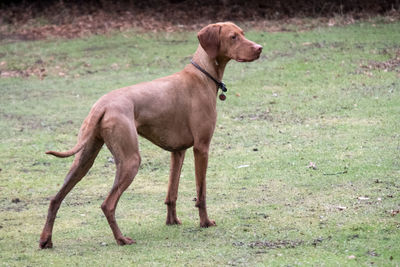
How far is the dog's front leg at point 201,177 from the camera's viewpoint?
701cm

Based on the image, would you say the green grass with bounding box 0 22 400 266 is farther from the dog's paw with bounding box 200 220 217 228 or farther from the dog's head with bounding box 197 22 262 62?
the dog's head with bounding box 197 22 262 62

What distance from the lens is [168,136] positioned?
6.94 metres

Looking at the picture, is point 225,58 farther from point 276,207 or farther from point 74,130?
point 74,130

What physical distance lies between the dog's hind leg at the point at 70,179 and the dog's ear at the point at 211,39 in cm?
150

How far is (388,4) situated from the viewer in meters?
20.6

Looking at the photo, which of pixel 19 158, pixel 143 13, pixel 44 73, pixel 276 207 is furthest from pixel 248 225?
pixel 143 13

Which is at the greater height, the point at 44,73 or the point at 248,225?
the point at 248,225

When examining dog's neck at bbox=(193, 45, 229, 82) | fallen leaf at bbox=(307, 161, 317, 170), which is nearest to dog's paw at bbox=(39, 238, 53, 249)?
dog's neck at bbox=(193, 45, 229, 82)

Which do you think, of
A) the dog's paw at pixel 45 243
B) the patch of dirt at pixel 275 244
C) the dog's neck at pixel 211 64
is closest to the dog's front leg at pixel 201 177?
the patch of dirt at pixel 275 244

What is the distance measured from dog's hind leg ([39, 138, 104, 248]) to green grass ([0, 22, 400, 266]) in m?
0.14

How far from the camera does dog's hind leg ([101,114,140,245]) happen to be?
635 cm

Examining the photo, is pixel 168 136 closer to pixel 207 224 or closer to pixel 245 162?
pixel 207 224

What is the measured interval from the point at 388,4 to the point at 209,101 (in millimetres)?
14865

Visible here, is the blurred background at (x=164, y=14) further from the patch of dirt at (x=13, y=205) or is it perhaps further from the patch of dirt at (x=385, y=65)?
the patch of dirt at (x=13, y=205)
